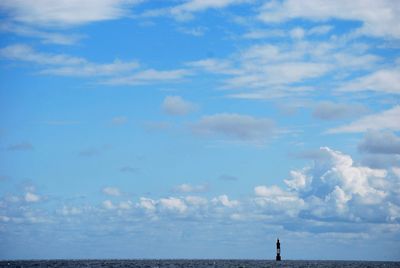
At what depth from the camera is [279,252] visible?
509ft
